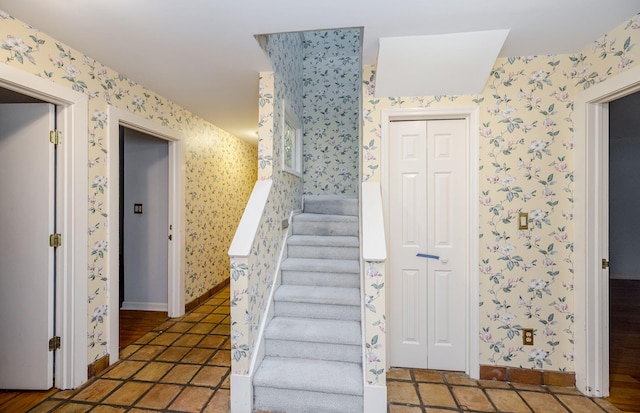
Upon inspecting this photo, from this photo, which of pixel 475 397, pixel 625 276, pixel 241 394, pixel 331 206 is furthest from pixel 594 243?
pixel 625 276

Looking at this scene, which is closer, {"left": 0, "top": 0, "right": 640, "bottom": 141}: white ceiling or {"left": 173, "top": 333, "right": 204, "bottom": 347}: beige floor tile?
{"left": 0, "top": 0, "right": 640, "bottom": 141}: white ceiling

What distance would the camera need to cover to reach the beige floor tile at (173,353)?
2.44 m

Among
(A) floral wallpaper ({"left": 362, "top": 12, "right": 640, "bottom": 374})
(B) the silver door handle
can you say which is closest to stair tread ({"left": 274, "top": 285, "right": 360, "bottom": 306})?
(B) the silver door handle

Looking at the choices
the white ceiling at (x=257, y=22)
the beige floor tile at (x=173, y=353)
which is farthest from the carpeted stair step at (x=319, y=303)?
the white ceiling at (x=257, y=22)

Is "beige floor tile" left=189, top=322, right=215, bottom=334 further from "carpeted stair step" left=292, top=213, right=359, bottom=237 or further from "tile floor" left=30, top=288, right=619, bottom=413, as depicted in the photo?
"carpeted stair step" left=292, top=213, right=359, bottom=237

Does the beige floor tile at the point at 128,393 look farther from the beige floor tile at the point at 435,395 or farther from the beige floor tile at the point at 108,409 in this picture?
the beige floor tile at the point at 435,395

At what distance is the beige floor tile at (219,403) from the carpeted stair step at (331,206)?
82.0 inches

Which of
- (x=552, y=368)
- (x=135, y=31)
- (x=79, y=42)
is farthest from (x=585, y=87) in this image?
(x=79, y=42)

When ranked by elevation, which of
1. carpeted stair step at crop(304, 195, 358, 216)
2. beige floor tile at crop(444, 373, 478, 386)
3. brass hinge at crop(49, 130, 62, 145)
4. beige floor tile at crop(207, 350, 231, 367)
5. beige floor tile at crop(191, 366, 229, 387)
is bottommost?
beige floor tile at crop(444, 373, 478, 386)

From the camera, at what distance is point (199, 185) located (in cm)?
366

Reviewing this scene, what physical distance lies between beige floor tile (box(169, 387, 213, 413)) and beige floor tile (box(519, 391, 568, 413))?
2.02 metres

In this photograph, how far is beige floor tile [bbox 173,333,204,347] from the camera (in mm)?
2669

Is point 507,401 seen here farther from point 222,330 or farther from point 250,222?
point 222,330

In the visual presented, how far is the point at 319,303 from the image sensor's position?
2.30 meters
